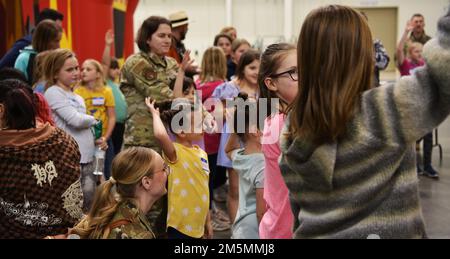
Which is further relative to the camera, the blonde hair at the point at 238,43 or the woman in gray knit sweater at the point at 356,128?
the blonde hair at the point at 238,43

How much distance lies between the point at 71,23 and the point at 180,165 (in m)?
3.55

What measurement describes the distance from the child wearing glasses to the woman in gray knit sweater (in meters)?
0.52

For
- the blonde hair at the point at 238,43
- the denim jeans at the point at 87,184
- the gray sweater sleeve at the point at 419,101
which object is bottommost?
the denim jeans at the point at 87,184

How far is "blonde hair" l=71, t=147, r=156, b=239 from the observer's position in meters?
2.09

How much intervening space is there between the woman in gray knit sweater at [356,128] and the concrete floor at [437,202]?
7.94 feet

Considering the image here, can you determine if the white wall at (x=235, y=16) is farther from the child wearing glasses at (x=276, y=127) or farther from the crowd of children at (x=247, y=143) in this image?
the child wearing glasses at (x=276, y=127)

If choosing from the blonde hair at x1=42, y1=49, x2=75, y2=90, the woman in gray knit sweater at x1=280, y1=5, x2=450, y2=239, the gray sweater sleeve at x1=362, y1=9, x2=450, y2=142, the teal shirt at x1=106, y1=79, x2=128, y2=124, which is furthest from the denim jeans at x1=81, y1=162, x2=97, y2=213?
the gray sweater sleeve at x1=362, y1=9, x2=450, y2=142

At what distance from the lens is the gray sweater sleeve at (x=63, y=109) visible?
365 centimetres

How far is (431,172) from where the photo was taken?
244 inches

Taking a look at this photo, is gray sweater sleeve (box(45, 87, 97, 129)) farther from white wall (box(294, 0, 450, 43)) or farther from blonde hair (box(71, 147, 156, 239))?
white wall (box(294, 0, 450, 43))

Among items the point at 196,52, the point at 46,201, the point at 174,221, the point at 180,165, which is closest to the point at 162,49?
the point at 180,165

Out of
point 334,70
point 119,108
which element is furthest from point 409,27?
point 334,70

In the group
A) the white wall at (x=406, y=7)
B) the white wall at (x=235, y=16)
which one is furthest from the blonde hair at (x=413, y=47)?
the white wall at (x=235, y=16)
